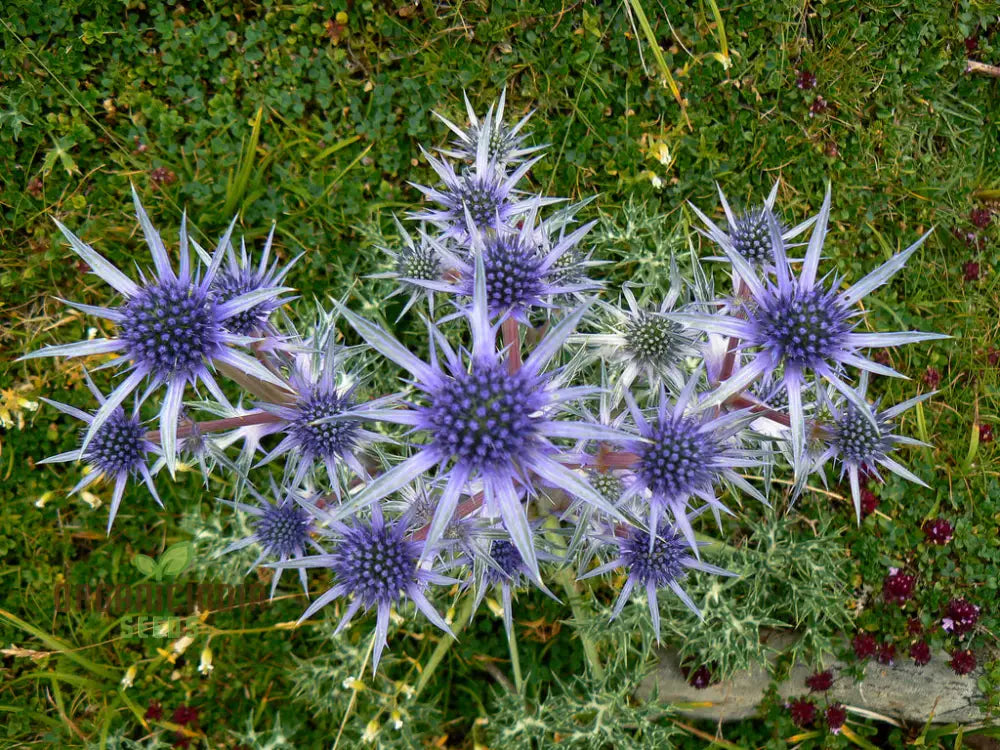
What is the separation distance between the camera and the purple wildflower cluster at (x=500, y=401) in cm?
155

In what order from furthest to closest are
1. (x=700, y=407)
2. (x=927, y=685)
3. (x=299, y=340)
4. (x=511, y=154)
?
(x=927, y=685), (x=511, y=154), (x=299, y=340), (x=700, y=407)

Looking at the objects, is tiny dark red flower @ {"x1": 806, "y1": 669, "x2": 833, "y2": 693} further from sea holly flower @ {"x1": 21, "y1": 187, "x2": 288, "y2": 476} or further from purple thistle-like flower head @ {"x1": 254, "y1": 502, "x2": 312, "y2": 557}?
sea holly flower @ {"x1": 21, "y1": 187, "x2": 288, "y2": 476}

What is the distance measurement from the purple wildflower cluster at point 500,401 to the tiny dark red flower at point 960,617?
1.78 meters

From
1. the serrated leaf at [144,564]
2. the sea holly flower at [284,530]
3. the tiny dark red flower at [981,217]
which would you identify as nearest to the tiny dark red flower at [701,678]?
the sea holly flower at [284,530]

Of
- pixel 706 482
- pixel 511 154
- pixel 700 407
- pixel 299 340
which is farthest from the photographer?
pixel 511 154

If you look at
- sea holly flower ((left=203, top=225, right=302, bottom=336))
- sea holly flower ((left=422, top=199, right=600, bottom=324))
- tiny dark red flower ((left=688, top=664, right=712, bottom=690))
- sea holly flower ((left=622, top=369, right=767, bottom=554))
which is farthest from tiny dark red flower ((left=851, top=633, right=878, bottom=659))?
sea holly flower ((left=203, top=225, right=302, bottom=336))

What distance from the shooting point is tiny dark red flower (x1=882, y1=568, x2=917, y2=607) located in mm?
3514

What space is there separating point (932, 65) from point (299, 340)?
3.97m

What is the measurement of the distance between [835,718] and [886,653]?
439 millimetres

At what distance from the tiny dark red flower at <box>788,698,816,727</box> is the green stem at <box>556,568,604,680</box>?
116 centimetres

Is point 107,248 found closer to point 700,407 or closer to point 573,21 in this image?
point 573,21

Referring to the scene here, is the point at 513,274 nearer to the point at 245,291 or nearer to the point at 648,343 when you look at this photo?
the point at 648,343

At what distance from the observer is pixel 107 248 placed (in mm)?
3680

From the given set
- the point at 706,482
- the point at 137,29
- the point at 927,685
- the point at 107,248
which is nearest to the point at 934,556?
the point at 927,685
